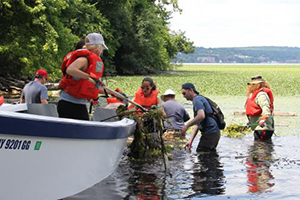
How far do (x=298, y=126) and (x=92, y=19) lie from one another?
107ft

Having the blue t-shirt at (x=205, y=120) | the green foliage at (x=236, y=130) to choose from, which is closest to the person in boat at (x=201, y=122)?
the blue t-shirt at (x=205, y=120)

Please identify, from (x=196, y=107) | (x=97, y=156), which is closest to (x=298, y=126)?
(x=196, y=107)

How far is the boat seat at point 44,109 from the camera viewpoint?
8.03 m

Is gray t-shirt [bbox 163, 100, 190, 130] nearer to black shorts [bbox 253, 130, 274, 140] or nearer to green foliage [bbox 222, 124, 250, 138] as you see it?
black shorts [bbox 253, 130, 274, 140]

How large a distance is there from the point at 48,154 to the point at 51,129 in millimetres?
349

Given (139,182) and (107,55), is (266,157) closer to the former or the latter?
(139,182)

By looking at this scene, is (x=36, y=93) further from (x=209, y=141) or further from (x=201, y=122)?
(x=209, y=141)

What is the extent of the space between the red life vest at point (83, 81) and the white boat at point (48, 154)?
0.52 metres

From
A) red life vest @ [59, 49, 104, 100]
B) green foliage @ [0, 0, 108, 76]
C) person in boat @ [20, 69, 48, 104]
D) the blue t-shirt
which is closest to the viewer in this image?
red life vest @ [59, 49, 104, 100]

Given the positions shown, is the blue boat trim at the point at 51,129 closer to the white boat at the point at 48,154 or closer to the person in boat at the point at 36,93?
the white boat at the point at 48,154

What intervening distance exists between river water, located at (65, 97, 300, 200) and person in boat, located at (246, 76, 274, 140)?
479 millimetres

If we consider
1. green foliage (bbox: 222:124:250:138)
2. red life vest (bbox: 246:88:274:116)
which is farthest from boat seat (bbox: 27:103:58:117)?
green foliage (bbox: 222:124:250:138)

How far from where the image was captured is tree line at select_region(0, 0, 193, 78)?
1153 inches

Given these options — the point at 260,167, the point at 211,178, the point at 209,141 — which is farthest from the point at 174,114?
the point at 211,178
